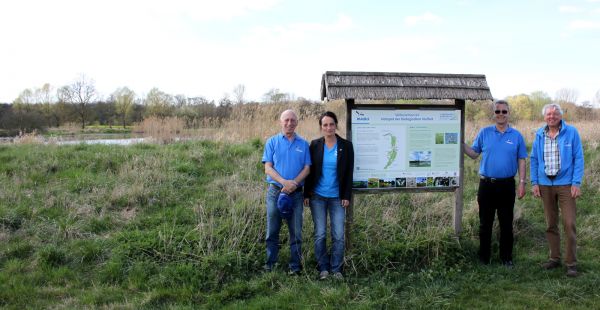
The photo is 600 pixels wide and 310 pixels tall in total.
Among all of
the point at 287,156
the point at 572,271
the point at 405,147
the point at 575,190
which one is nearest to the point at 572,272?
the point at 572,271

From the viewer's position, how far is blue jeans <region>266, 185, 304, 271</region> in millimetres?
4867

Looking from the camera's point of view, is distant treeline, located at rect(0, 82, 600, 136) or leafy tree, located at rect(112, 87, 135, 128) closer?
distant treeline, located at rect(0, 82, 600, 136)

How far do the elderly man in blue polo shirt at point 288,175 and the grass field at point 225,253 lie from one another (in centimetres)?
36

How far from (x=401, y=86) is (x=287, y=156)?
1723 mm

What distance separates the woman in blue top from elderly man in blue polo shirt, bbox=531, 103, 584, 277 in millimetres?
2476

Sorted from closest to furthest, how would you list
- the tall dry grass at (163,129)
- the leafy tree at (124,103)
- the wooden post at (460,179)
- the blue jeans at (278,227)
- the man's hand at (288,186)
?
1. the man's hand at (288,186)
2. the blue jeans at (278,227)
3. the wooden post at (460,179)
4. the tall dry grass at (163,129)
5. the leafy tree at (124,103)

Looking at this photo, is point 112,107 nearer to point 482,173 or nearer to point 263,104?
point 263,104

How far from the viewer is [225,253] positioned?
512 cm

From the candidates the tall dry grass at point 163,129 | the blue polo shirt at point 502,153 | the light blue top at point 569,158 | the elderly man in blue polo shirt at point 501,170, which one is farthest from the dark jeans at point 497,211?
the tall dry grass at point 163,129

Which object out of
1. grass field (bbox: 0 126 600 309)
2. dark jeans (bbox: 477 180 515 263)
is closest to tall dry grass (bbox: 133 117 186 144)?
grass field (bbox: 0 126 600 309)

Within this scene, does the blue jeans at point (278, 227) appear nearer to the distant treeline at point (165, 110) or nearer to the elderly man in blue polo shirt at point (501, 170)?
the elderly man in blue polo shirt at point (501, 170)

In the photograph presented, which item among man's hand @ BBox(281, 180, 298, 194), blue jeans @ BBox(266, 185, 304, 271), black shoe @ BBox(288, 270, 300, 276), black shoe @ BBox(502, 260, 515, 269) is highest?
man's hand @ BBox(281, 180, 298, 194)

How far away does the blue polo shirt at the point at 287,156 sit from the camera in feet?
15.6

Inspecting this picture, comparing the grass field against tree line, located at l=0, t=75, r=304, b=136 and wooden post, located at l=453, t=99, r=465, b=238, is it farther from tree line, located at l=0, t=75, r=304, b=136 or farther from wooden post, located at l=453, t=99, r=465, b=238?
tree line, located at l=0, t=75, r=304, b=136
